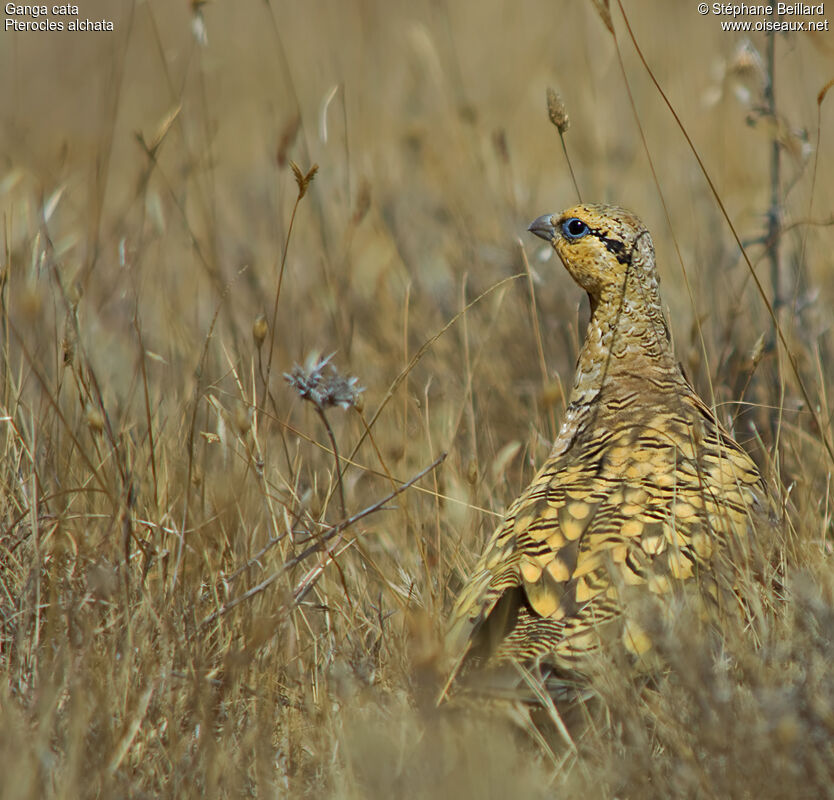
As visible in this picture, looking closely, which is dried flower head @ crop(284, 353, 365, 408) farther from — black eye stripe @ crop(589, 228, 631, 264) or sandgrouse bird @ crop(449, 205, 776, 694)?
black eye stripe @ crop(589, 228, 631, 264)

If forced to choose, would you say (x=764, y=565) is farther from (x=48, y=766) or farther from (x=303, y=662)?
(x=48, y=766)

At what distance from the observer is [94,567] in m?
2.95

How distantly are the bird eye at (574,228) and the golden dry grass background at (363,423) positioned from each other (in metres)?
0.12

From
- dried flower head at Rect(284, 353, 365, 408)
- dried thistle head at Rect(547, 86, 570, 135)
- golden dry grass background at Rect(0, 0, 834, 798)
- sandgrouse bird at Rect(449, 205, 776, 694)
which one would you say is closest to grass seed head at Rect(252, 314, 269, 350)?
dried flower head at Rect(284, 353, 365, 408)

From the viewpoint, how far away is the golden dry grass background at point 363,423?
237cm

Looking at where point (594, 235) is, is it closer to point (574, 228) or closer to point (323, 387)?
point (574, 228)

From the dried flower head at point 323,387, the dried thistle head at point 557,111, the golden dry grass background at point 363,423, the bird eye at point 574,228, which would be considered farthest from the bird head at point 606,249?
the dried flower head at point 323,387

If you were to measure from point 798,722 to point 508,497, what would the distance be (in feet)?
6.84

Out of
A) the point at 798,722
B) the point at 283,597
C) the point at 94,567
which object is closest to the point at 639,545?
the point at 798,722

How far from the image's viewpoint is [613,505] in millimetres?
2980

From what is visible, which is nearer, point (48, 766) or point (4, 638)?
point (48, 766)

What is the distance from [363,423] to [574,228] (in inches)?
38.1

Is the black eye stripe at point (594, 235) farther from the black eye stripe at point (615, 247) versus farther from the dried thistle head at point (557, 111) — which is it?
the dried thistle head at point (557, 111)

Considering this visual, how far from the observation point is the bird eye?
375cm
